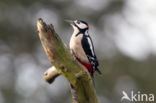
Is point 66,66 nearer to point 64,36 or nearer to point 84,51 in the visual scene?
point 84,51

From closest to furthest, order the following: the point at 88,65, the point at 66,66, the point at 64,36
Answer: the point at 88,65 → the point at 66,66 → the point at 64,36

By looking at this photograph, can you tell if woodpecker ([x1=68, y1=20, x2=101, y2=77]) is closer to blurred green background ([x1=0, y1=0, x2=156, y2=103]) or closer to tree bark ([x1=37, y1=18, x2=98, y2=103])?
tree bark ([x1=37, y1=18, x2=98, y2=103])

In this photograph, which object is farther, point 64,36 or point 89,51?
point 64,36

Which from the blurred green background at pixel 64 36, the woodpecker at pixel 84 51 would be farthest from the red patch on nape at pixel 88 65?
the blurred green background at pixel 64 36

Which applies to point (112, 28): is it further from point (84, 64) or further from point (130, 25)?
point (84, 64)

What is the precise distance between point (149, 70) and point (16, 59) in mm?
2711

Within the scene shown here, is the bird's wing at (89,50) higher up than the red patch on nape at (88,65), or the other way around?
the bird's wing at (89,50)

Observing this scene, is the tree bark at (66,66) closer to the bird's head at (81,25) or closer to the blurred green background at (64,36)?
the bird's head at (81,25)

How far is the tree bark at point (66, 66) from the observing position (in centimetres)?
650

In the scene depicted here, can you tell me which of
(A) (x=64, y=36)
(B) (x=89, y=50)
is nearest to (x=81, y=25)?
(B) (x=89, y=50)

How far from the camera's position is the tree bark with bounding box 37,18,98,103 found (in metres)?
6.50

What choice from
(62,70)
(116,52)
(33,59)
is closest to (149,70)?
(116,52)

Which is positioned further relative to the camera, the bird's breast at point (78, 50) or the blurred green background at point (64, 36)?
the blurred green background at point (64, 36)

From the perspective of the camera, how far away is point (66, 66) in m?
6.68
